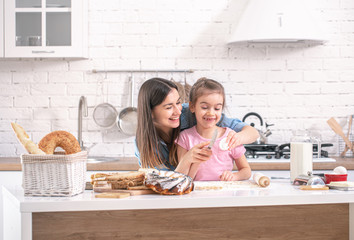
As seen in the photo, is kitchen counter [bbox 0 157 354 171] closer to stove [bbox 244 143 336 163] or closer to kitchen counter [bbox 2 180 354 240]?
stove [bbox 244 143 336 163]

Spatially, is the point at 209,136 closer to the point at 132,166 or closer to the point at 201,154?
the point at 201,154

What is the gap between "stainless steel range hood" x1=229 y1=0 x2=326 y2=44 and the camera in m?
3.44

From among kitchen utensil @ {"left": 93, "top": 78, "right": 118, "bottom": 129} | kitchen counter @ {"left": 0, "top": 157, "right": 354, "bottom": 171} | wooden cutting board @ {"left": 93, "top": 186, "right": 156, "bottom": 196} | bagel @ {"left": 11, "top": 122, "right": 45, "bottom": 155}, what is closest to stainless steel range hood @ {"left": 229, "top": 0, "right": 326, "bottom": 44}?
kitchen counter @ {"left": 0, "top": 157, "right": 354, "bottom": 171}

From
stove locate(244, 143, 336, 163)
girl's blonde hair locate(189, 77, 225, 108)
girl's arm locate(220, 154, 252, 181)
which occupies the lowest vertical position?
stove locate(244, 143, 336, 163)

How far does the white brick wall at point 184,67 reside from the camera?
388cm

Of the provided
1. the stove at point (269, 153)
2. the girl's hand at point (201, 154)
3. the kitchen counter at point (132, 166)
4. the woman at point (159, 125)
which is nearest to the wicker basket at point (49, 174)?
the girl's hand at point (201, 154)

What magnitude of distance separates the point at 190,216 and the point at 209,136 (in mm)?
806

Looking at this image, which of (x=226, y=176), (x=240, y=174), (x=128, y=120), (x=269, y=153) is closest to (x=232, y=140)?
(x=226, y=176)

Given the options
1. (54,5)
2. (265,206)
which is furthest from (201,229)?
(54,5)

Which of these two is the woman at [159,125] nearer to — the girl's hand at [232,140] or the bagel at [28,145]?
the girl's hand at [232,140]

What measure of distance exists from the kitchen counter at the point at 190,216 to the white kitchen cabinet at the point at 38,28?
206cm

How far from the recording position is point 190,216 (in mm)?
1614

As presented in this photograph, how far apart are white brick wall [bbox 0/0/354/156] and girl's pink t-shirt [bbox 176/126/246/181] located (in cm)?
153

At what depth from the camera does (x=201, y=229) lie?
1.62 m
